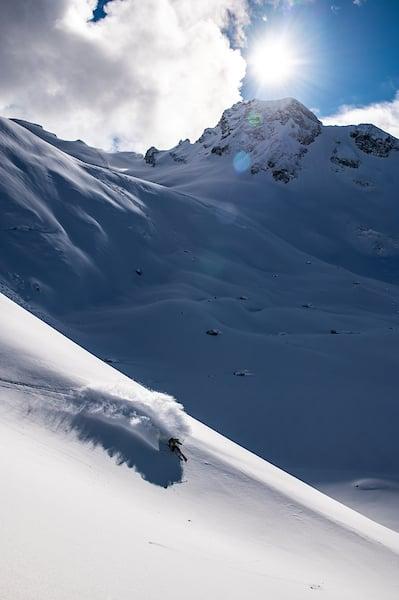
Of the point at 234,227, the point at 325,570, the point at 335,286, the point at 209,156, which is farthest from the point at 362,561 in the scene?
the point at 209,156

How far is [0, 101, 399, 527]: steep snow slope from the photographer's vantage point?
1365 cm

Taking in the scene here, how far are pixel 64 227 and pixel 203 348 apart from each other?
41.9ft

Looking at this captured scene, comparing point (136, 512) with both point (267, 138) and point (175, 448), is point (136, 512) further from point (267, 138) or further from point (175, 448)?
point (267, 138)

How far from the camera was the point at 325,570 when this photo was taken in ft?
10.9

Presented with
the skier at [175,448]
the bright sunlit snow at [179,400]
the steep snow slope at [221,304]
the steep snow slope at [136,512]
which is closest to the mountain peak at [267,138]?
the steep snow slope at [221,304]

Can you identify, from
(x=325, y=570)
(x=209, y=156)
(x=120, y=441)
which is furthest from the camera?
(x=209, y=156)

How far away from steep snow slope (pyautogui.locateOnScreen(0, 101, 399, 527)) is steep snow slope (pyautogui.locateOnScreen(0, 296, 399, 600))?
6.92 metres

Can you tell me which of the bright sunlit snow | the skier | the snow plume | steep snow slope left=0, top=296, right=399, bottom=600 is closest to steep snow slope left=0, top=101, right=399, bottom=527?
the bright sunlit snow

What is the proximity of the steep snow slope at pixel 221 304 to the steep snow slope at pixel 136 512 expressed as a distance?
273 inches

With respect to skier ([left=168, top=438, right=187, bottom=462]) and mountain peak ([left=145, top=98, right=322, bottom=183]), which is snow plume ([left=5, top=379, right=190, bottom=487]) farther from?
mountain peak ([left=145, top=98, right=322, bottom=183])

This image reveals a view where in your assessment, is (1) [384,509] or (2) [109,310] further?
(2) [109,310]

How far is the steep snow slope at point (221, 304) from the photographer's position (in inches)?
537

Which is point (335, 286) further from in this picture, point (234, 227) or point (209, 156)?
point (209, 156)

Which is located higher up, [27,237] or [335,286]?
[335,286]
